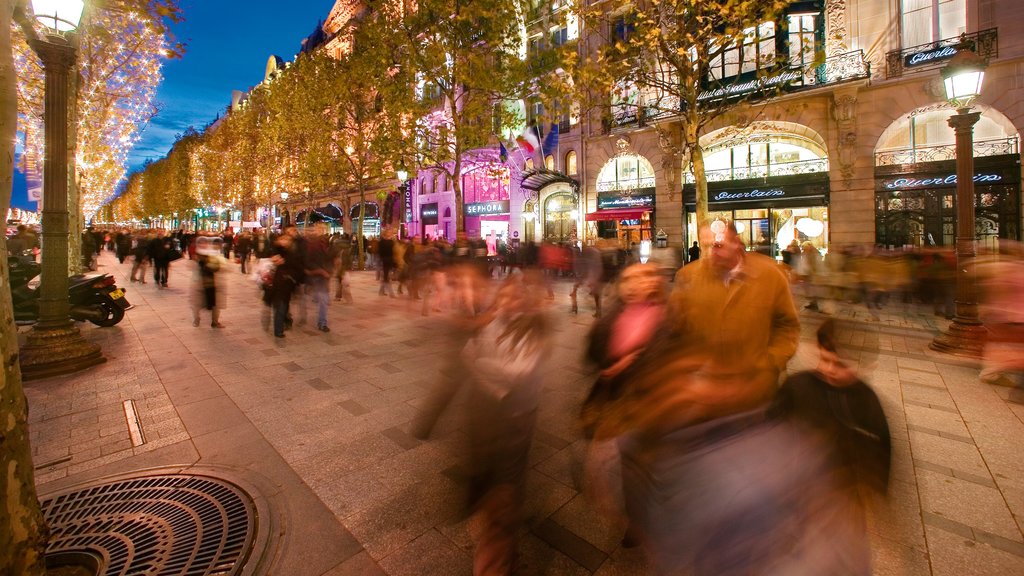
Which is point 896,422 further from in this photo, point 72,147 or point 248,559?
point 72,147

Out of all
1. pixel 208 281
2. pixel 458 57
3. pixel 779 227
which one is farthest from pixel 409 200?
pixel 208 281

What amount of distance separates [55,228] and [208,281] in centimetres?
295

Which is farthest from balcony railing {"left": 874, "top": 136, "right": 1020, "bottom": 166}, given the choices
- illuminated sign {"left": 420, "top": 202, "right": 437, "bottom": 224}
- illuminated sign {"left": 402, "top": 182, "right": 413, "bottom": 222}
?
illuminated sign {"left": 402, "top": 182, "right": 413, "bottom": 222}

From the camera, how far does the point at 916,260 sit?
39.3ft

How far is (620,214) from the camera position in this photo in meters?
21.8

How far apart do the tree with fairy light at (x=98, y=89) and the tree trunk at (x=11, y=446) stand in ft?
40.0

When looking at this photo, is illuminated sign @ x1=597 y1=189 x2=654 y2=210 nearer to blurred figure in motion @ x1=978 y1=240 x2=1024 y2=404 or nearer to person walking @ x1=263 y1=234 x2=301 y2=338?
person walking @ x1=263 y1=234 x2=301 y2=338

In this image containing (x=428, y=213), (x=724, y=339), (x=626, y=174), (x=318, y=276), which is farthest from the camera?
(x=428, y=213)

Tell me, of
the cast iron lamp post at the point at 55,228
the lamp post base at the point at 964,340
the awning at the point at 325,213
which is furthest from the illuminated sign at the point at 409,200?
the lamp post base at the point at 964,340

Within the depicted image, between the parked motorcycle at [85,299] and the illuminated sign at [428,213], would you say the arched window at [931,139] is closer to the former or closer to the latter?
the parked motorcycle at [85,299]

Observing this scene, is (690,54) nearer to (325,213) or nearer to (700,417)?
(700,417)

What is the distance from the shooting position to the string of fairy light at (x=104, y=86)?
14.6 meters

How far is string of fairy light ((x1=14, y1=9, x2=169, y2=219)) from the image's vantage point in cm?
1463

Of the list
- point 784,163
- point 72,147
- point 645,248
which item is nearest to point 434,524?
point 72,147
